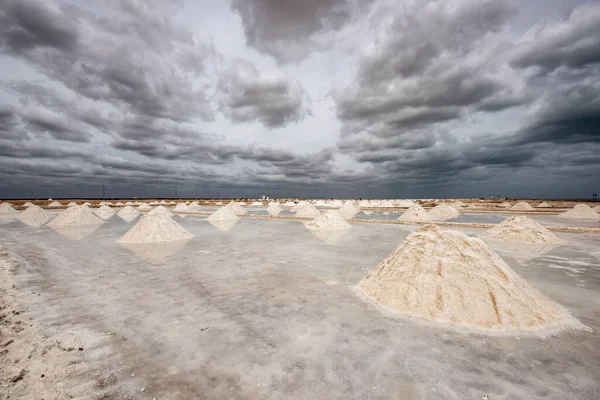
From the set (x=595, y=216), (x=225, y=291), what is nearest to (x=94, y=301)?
(x=225, y=291)

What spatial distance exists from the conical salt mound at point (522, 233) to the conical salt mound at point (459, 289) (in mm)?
10168

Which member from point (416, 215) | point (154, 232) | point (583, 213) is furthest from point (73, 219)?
point (583, 213)

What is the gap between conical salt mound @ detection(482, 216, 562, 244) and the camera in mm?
13156

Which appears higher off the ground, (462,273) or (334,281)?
(462,273)

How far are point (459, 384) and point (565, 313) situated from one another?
3.79 meters

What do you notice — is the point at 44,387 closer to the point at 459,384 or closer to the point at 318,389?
the point at 318,389

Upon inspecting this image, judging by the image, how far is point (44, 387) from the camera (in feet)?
9.98

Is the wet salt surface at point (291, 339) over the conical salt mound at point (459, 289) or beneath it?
beneath

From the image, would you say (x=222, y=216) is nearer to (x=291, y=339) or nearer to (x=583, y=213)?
(x=291, y=339)

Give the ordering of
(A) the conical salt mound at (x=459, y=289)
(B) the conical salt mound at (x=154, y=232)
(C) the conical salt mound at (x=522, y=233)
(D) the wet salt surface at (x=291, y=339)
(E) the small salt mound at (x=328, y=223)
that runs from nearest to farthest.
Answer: (D) the wet salt surface at (x=291, y=339) < (A) the conical salt mound at (x=459, y=289) < (C) the conical salt mound at (x=522, y=233) < (B) the conical salt mound at (x=154, y=232) < (E) the small salt mound at (x=328, y=223)

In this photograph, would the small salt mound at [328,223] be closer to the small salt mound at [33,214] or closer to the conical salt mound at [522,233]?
the conical salt mound at [522,233]

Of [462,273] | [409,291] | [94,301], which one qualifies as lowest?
[94,301]

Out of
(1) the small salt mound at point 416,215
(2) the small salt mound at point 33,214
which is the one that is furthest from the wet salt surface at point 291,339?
(2) the small salt mound at point 33,214

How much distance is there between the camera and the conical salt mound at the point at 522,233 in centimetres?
1316
